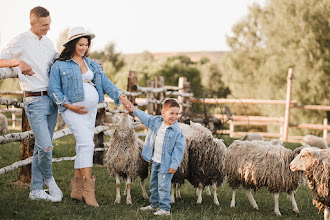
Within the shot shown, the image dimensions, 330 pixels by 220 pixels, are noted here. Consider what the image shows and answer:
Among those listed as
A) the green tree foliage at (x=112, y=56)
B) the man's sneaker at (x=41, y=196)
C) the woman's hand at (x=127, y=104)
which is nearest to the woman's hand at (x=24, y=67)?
the woman's hand at (x=127, y=104)

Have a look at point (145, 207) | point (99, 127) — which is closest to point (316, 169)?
point (145, 207)

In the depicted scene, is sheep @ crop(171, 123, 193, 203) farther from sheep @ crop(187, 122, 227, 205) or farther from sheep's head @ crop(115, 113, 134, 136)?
sheep's head @ crop(115, 113, 134, 136)

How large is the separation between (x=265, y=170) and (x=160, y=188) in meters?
1.41

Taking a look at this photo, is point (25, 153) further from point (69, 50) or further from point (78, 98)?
point (69, 50)

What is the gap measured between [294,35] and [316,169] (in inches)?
750

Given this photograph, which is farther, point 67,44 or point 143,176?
point 143,176

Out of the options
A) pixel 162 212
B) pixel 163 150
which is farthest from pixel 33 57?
pixel 162 212

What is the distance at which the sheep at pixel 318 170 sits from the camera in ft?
14.2

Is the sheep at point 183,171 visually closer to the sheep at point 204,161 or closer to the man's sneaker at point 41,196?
the sheep at point 204,161

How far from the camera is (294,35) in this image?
21.9m

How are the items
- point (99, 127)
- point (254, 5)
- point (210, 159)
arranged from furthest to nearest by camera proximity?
1. point (254, 5)
2. point (99, 127)
3. point (210, 159)

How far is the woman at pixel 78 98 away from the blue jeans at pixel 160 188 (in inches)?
27.7

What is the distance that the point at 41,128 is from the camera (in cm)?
420

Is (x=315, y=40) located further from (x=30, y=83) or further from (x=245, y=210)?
(x=30, y=83)
